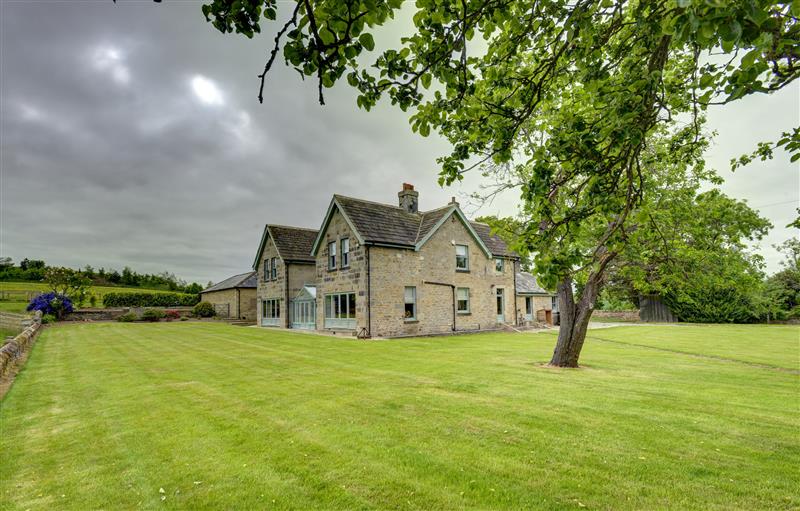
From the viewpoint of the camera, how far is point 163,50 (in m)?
11.0

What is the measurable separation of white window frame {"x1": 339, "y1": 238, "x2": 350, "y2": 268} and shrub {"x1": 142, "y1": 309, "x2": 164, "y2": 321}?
2599cm

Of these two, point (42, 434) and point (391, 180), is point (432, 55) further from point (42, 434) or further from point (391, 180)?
point (391, 180)

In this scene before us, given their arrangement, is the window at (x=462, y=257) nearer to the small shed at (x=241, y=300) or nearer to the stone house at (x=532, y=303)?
the stone house at (x=532, y=303)

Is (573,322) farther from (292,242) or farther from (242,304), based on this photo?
(242,304)

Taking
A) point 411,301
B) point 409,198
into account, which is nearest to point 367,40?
point 411,301

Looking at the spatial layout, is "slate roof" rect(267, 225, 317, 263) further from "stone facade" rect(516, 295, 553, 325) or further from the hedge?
the hedge

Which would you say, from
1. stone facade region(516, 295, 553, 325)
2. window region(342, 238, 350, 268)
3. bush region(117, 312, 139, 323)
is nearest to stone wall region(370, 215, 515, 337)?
window region(342, 238, 350, 268)

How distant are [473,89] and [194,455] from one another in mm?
5762

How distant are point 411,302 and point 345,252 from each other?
5.20 meters

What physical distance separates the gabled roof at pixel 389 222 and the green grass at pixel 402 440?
14238mm

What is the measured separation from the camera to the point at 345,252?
2623cm

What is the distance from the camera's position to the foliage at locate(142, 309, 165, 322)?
40819mm

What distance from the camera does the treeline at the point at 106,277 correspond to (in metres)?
62.0

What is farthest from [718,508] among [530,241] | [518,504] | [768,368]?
[768,368]
